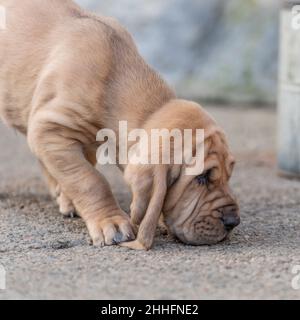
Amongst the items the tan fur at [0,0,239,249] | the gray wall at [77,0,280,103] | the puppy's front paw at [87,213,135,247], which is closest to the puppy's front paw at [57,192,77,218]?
the tan fur at [0,0,239,249]

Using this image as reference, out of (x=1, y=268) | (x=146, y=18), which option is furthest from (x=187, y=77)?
(x=1, y=268)

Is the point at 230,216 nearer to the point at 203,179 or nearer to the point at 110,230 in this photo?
the point at 203,179

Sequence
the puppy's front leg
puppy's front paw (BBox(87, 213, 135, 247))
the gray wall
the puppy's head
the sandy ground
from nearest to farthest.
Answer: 1. the sandy ground
2. the puppy's head
3. puppy's front paw (BBox(87, 213, 135, 247))
4. the puppy's front leg
5. the gray wall

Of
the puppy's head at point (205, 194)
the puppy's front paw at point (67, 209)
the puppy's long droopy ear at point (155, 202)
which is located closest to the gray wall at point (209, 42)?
the puppy's front paw at point (67, 209)

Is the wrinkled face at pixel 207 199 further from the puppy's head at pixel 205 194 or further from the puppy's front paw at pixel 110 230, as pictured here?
the puppy's front paw at pixel 110 230

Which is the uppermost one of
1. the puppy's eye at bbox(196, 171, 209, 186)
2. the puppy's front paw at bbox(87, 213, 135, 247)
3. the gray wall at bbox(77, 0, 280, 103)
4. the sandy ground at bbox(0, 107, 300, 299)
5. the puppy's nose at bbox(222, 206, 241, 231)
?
the gray wall at bbox(77, 0, 280, 103)

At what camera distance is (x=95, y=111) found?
6078 mm

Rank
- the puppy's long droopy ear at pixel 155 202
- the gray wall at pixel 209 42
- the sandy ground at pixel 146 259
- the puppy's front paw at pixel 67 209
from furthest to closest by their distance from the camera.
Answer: the gray wall at pixel 209 42 → the puppy's front paw at pixel 67 209 → the puppy's long droopy ear at pixel 155 202 → the sandy ground at pixel 146 259

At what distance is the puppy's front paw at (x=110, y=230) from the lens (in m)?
5.88

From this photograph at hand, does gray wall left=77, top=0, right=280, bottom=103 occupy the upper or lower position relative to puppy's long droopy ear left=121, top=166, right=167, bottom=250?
upper

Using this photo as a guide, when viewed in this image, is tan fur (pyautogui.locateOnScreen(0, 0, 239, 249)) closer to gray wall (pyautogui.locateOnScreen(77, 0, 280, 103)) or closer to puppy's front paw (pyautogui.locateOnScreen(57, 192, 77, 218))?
puppy's front paw (pyautogui.locateOnScreen(57, 192, 77, 218))

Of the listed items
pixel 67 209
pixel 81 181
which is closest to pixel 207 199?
pixel 81 181

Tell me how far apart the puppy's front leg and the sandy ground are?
194mm

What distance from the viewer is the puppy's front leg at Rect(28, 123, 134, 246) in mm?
6020
